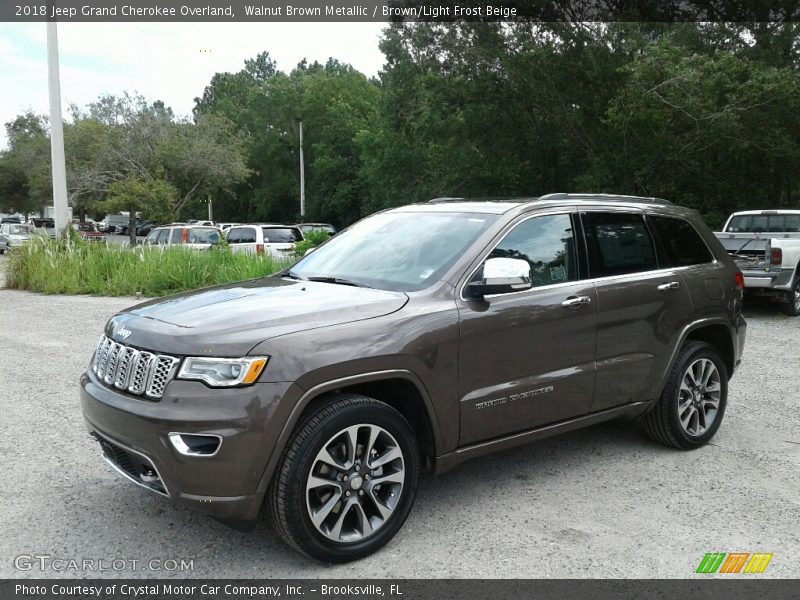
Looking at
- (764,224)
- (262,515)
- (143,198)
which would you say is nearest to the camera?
(262,515)

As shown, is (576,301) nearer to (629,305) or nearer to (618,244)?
(629,305)

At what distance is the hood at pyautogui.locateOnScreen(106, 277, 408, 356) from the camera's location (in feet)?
10.8

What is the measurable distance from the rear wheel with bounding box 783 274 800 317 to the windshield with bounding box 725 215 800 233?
1.44m

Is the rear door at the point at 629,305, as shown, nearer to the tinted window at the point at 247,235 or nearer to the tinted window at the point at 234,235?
the tinted window at the point at 247,235

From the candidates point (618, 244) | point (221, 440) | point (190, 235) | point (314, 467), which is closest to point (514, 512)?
point (314, 467)

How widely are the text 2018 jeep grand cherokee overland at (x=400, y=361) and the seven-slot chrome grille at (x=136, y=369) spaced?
1 centimetres

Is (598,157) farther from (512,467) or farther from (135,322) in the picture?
(135,322)

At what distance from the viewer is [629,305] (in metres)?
4.68

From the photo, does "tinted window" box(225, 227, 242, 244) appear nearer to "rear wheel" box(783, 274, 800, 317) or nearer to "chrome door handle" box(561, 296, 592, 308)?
"rear wheel" box(783, 274, 800, 317)

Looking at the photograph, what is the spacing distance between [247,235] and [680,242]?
16.0 metres

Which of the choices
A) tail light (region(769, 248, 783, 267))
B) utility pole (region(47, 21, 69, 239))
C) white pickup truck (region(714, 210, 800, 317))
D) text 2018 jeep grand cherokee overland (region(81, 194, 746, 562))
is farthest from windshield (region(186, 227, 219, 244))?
text 2018 jeep grand cherokee overland (region(81, 194, 746, 562))

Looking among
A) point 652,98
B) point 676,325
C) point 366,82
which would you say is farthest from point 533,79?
point 366,82

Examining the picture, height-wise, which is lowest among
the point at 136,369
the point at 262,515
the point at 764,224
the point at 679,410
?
the point at 262,515

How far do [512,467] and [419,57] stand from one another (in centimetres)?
2185
